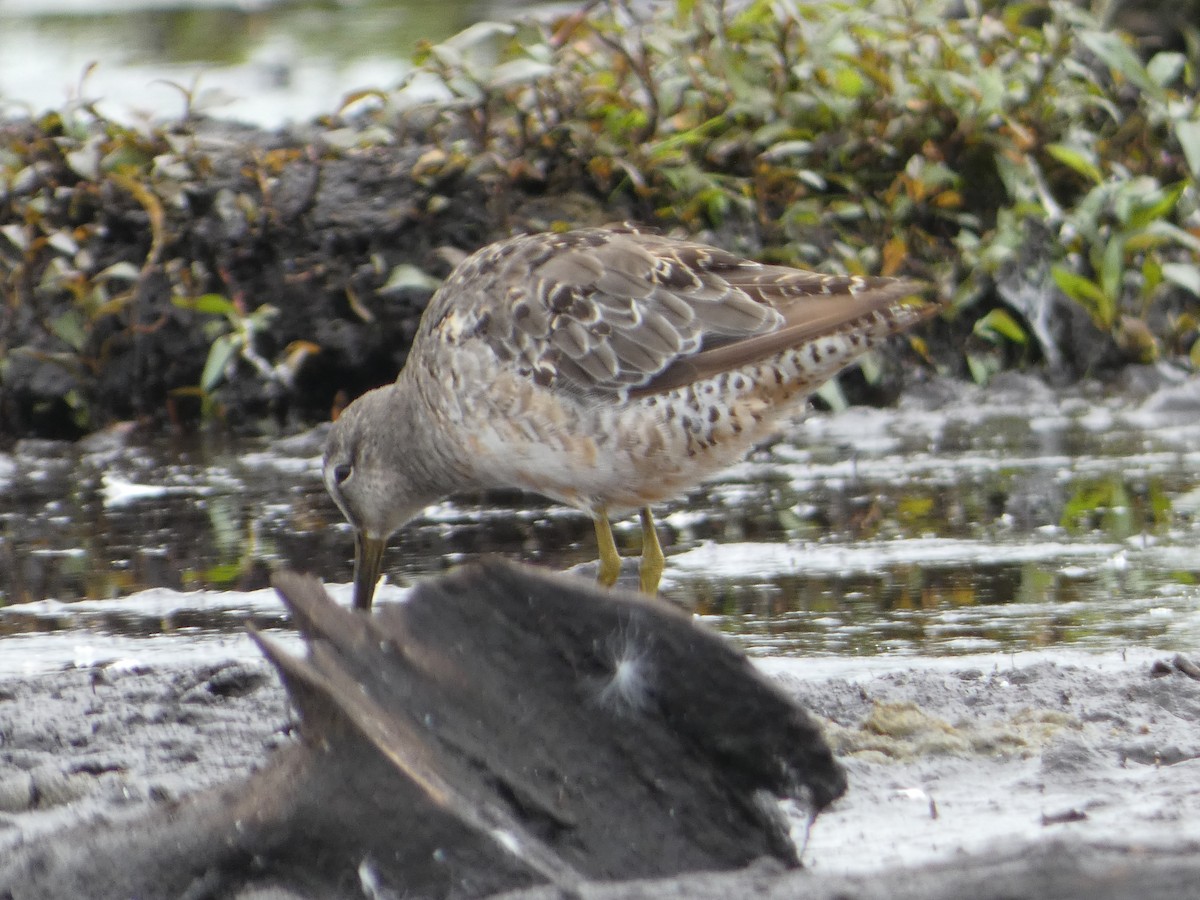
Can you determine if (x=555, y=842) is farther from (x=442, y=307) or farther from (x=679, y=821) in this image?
(x=442, y=307)

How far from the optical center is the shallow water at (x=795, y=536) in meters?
4.73

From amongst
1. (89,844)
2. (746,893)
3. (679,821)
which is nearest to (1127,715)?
(679,821)

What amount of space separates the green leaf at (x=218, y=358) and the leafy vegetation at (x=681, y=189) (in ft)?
0.05

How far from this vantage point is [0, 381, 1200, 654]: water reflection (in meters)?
4.82

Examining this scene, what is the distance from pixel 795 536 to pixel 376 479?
1386 millimetres

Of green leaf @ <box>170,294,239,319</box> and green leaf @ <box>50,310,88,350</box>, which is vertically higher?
green leaf @ <box>170,294,239,319</box>

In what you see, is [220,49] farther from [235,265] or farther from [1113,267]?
[1113,267]

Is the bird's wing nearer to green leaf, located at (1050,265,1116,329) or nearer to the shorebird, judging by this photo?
the shorebird

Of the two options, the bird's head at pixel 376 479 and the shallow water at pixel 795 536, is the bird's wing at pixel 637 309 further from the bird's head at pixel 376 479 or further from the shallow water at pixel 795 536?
the shallow water at pixel 795 536

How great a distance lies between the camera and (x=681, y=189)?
8352 millimetres

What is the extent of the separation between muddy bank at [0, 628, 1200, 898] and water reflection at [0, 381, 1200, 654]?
476 mm

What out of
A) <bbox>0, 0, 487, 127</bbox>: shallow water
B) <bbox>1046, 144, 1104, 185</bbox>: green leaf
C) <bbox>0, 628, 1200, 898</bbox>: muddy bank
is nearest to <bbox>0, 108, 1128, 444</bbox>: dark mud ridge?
<bbox>1046, 144, 1104, 185</bbox>: green leaf

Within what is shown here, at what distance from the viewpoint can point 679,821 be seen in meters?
2.95

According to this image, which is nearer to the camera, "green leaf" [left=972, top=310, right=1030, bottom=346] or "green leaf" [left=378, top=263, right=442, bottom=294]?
"green leaf" [left=378, top=263, right=442, bottom=294]
